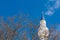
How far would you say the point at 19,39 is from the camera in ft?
106

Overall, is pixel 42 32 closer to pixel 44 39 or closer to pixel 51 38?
pixel 44 39

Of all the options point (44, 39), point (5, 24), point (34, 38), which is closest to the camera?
point (44, 39)

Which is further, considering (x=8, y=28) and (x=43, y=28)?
(x=8, y=28)

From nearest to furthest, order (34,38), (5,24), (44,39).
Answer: (44,39) < (34,38) < (5,24)

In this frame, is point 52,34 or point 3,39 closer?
point 3,39

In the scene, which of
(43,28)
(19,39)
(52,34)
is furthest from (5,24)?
(43,28)

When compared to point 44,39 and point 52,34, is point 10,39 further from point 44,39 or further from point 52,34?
point 44,39

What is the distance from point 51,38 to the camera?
33.5 meters

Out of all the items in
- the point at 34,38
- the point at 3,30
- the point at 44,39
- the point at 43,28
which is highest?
the point at 3,30

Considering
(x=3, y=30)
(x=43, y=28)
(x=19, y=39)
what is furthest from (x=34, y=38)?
(x=43, y=28)

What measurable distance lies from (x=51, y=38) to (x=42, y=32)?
19208mm

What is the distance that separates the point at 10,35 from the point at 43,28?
1701 centimetres

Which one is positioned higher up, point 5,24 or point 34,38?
point 5,24

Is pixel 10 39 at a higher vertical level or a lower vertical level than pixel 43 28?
higher
